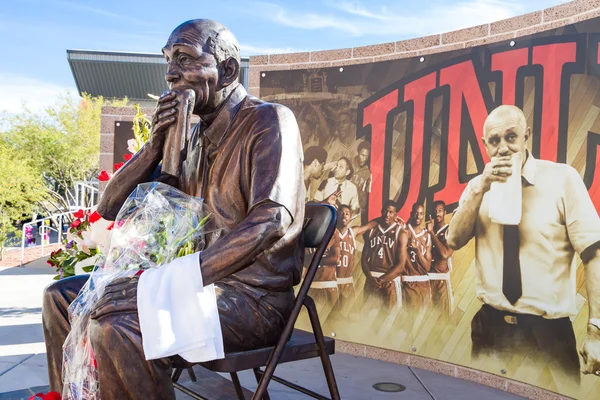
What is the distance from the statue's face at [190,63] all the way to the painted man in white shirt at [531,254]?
2.30 meters

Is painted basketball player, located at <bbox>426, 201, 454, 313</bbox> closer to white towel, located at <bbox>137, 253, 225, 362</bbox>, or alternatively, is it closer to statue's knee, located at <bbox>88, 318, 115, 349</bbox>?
white towel, located at <bbox>137, 253, 225, 362</bbox>

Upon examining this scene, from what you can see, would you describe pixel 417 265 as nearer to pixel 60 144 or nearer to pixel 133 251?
pixel 133 251

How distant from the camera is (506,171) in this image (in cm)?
379

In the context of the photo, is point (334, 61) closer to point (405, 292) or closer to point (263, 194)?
point (405, 292)

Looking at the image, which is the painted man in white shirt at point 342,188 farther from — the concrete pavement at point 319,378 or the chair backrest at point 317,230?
the chair backrest at point 317,230

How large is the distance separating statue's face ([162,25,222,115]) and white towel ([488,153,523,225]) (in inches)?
90.0

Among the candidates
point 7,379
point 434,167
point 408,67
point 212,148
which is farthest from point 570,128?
point 7,379

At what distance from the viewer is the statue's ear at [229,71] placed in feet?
7.29

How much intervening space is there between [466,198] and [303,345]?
7.15 feet

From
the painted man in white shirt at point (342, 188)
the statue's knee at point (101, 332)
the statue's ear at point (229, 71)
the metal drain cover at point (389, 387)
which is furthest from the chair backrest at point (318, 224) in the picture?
the painted man in white shirt at point (342, 188)

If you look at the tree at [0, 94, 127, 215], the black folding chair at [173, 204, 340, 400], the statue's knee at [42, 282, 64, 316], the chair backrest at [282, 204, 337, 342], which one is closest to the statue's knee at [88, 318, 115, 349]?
the black folding chair at [173, 204, 340, 400]

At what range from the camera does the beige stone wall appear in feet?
11.7

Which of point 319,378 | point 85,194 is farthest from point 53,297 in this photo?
point 85,194

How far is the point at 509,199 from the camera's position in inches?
148
